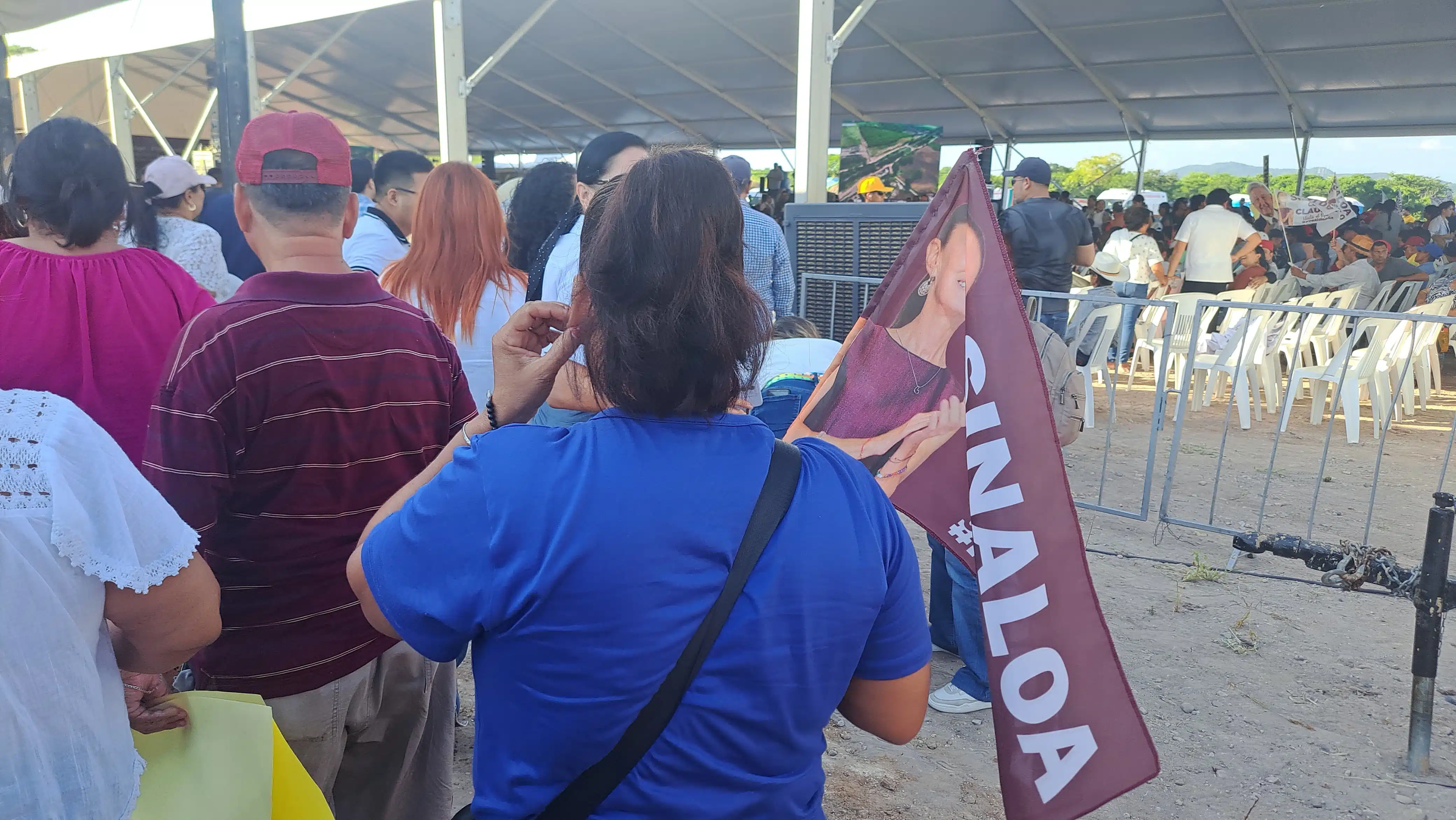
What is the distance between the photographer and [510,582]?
108 centimetres

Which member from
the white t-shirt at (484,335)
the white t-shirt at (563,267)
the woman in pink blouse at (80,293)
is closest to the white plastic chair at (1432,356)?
the white t-shirt at (563,267)

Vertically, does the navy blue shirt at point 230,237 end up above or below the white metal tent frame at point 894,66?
below

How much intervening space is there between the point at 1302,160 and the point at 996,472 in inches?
560

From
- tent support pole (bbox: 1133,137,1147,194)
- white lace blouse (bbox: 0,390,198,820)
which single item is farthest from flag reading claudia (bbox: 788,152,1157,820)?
tent support pole (bbox: 1133,137,1147,194)

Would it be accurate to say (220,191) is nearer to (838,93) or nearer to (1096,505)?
(1096,505)

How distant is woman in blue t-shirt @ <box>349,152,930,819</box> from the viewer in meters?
1.09

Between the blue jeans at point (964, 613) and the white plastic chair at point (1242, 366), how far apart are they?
484 cm

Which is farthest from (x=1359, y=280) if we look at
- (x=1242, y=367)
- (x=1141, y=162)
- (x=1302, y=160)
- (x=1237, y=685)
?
(x=1237, y=685)

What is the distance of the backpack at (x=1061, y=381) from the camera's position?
3330mm

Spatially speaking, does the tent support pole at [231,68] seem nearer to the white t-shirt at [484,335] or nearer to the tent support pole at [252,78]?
the tent support pole at [252,78]

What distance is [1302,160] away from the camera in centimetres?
1345

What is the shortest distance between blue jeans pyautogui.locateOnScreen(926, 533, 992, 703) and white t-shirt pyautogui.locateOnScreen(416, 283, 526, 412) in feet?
5.42

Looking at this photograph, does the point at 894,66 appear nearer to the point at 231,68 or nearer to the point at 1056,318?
the point at 1056,318

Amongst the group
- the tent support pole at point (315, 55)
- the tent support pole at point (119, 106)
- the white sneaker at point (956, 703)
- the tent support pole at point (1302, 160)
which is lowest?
A: the white sneaker at point (956, 703)
